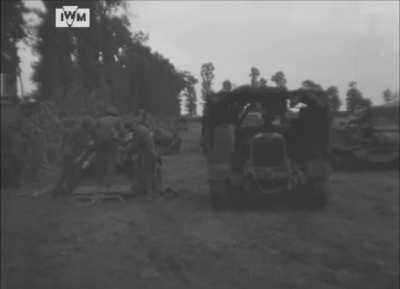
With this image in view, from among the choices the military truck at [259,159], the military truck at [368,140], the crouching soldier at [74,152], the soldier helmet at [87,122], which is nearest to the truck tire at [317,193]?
the military truck at [259,159]

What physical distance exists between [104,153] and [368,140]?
23.1 ft

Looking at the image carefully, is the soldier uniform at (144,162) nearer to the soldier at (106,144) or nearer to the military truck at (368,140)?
the soldier at (106,144)

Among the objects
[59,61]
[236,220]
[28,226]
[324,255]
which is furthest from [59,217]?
[324,255]

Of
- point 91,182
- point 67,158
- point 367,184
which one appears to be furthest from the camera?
point 367,184

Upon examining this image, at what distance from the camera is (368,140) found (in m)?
16.7

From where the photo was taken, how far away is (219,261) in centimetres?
677

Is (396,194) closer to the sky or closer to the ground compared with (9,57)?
closer to the ground

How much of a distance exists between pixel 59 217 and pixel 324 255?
4.22m

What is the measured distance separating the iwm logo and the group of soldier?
6.82 m

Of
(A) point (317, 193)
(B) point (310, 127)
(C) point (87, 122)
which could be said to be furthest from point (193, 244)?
(C) point (87, 122)

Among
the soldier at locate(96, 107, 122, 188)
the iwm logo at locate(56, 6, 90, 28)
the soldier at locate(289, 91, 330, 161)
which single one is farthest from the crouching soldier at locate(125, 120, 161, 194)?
the iwm logo at locate(56, 6, 90, 28)

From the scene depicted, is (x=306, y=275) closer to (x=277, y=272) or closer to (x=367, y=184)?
(x=277, y=272)

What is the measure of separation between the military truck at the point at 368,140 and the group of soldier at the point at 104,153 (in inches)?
229

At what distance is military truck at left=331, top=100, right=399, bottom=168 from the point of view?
54.3 ft
